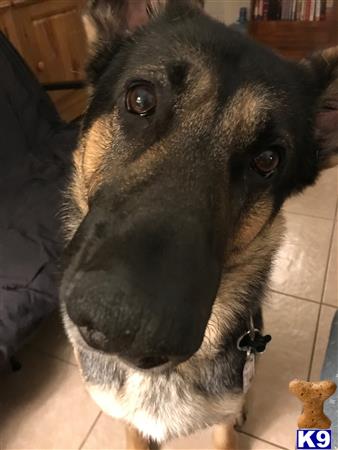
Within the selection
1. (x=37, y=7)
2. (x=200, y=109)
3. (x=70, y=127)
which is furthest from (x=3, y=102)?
(x=200, y=109)

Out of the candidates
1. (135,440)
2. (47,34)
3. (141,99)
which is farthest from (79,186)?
(47,34)

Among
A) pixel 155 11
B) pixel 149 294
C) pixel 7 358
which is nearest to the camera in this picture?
pixel 149 294

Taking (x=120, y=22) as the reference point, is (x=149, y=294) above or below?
below

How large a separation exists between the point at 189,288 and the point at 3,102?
2.01 meters

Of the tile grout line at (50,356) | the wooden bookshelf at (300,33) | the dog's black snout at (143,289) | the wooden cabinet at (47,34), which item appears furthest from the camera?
the wooden bookshelf at (300,33)

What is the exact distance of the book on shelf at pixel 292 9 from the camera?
13.3 ft

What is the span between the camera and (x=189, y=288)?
2.32 feet

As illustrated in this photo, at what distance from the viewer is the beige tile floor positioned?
64.6 inches

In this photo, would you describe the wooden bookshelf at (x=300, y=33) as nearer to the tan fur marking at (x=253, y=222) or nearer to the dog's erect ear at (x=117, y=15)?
the dog's erect ear at (x=117, y=15)

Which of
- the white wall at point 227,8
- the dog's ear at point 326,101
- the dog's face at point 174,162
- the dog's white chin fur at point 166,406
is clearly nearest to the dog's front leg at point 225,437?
the dog's white chin fur at point 166,406

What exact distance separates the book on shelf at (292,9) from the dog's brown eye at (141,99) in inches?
150

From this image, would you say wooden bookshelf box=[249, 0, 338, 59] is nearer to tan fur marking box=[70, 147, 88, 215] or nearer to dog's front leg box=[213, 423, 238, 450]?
tan fur marking box=[70, 147, 88, 215]

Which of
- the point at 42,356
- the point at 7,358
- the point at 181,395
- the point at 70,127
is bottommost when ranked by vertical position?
the point at 42,356

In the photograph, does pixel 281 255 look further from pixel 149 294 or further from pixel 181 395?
pixel 149 294
